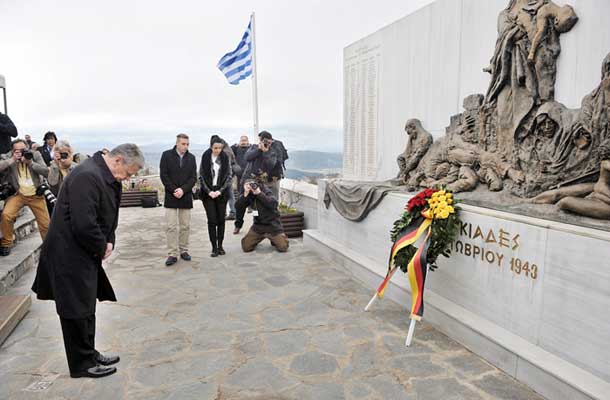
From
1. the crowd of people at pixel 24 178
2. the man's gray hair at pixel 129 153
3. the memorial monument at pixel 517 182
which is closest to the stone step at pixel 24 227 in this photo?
the crowd of people at pixel 24 178

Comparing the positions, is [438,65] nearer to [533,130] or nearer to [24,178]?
[533,130]

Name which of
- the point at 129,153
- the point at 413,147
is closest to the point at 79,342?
the point at 129,153

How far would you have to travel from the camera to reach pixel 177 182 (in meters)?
5.88

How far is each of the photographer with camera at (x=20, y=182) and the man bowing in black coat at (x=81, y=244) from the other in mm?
3514

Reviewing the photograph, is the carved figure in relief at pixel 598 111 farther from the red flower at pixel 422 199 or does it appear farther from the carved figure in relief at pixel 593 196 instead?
the red flower at pixel 422 199

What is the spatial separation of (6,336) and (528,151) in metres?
4.75

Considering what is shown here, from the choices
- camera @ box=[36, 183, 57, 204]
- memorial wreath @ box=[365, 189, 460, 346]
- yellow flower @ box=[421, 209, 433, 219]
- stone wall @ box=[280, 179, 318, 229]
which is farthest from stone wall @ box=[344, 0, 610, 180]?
camera @ box=[36, 183, 57, 204]

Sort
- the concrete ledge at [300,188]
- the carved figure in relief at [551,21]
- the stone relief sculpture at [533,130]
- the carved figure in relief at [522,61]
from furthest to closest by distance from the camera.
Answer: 1. the concrete ledge at [300,188]
2. the carved figure in relief at [522,61]
3. the carved figure in relief at [551,21]
4. the stone relief sculpture at [533,130]

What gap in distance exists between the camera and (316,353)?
342cm

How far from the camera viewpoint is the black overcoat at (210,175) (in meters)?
6.32

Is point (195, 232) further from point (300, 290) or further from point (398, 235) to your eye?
point (398, 235)

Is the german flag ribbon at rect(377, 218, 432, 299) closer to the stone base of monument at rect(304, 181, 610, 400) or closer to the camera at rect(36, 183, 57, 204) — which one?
the stone base of monument at rect(304, 181, 610, 400)

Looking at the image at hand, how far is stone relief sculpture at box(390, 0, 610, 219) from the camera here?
3021 millimetres

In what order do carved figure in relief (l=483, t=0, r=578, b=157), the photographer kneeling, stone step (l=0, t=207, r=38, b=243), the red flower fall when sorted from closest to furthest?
1. carved figure in relief (l=483, t=0, r=578, b=157)
2. the red flower
3. the photographer kneeling
4. stone step (l=0, t=207, r=38, b=243)
